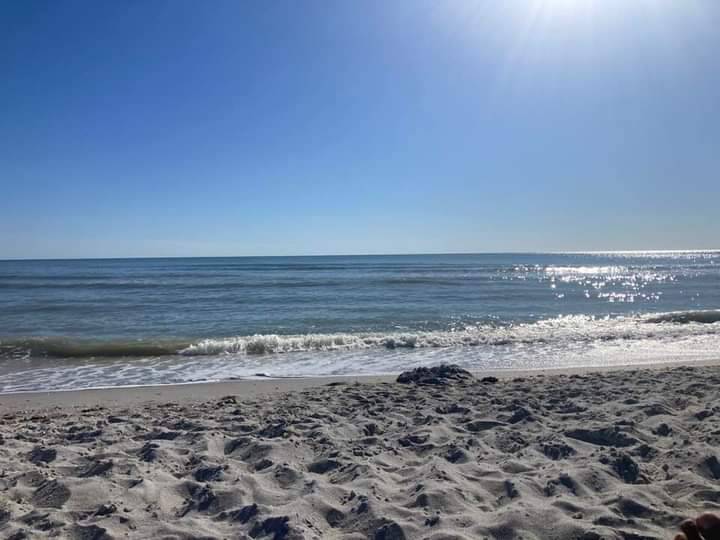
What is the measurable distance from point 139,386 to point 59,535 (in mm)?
6170

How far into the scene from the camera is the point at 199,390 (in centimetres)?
827

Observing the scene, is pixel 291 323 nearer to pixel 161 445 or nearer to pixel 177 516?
pixel 161 445

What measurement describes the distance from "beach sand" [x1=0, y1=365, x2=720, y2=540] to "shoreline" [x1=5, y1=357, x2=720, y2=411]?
1.00 m

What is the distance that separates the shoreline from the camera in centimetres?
751

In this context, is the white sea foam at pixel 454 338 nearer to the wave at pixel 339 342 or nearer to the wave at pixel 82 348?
the wave at pixel 339 342

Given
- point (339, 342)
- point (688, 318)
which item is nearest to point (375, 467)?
point (339, 342)

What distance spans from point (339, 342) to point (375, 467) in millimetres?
9196

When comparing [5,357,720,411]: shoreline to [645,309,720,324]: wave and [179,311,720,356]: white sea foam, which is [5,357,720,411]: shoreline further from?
[645,309,720,324]: wave

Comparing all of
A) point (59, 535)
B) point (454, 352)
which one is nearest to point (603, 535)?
point (59, 535)

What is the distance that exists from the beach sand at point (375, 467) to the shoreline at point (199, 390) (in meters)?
1.00

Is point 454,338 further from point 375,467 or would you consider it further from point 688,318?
point 375,467

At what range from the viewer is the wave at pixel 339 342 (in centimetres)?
1220

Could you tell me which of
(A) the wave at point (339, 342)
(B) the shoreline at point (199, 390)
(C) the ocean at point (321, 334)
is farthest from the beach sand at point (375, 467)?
(A) the wave at point (339, 342)

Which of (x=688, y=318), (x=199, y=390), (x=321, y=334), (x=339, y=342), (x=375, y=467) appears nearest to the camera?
(x=375, y=467)
